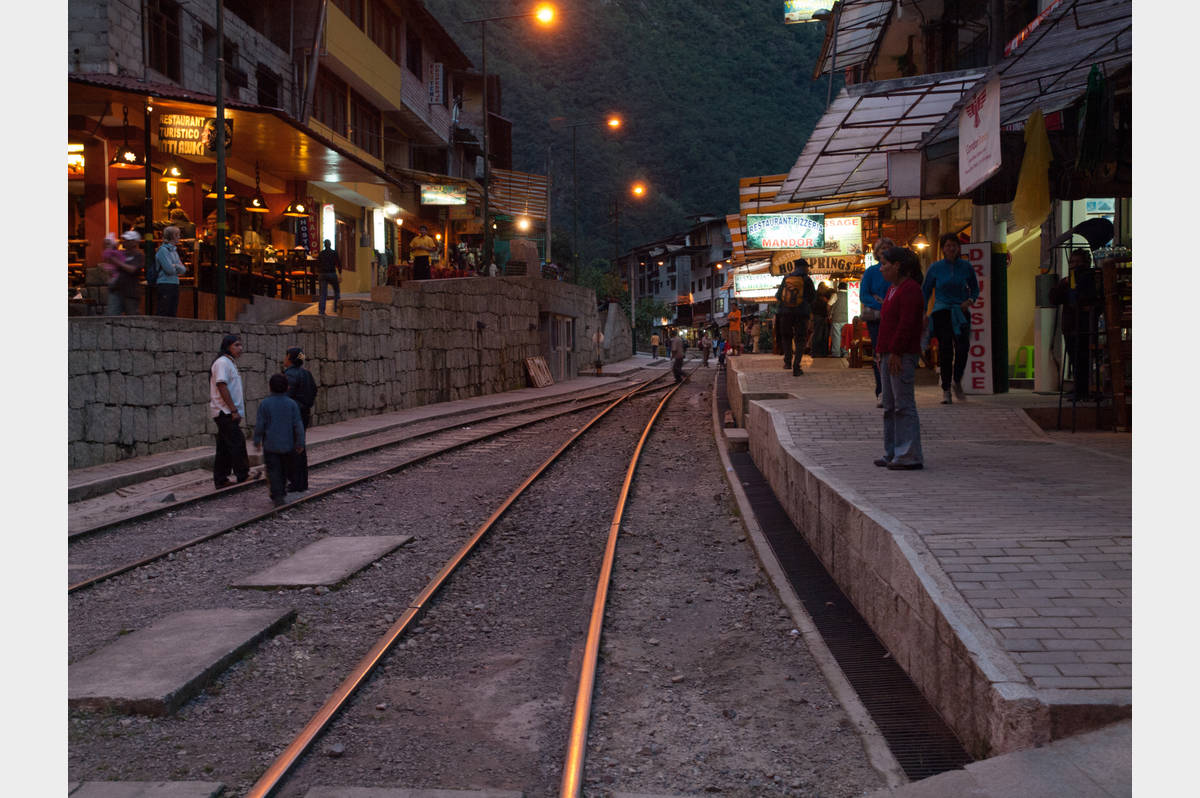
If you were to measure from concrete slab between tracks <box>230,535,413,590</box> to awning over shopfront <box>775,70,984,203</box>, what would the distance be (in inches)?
289

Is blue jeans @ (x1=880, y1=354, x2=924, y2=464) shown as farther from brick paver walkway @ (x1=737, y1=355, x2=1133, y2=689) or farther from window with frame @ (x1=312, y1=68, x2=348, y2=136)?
window with frame @ (x1=312, y1=68, x2=348, y2=136)

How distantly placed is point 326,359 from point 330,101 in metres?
13.5

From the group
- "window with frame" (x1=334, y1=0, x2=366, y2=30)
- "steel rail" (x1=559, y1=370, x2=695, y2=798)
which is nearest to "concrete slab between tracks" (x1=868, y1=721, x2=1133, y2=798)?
"steel rail" (x1=559, y1=370, x2=695, y2=798)

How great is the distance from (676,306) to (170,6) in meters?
67.0

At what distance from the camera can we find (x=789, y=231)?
22.3m

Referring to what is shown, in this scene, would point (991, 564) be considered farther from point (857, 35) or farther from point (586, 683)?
point (857, 35)

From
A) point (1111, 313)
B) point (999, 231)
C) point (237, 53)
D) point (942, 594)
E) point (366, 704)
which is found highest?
point (237, 53)

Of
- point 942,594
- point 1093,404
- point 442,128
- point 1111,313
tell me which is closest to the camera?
point 942,594

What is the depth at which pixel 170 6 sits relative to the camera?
21.2 m

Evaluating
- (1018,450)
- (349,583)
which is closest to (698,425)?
(1018,450)

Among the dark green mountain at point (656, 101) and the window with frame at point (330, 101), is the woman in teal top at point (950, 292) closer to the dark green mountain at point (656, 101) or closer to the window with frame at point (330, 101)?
the window with frame at point (330, 101)

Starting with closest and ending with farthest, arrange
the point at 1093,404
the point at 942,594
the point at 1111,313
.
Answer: the point at 942,594
the point at 1111,313
the point at 1093,404

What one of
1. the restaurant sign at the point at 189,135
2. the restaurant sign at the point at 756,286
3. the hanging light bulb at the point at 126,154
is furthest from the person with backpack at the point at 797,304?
the restaurant sign at the point at 756,286

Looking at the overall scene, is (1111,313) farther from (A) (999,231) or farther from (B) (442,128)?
(B) (442,128)
